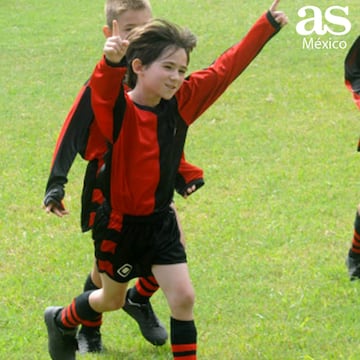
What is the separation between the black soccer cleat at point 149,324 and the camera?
17.3ft

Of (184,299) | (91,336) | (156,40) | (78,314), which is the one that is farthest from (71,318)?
(156,40)

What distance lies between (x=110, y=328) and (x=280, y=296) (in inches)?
39.1

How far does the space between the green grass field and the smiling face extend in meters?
1.43

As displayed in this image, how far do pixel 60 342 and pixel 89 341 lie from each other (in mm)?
256

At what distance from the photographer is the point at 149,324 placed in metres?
5.28

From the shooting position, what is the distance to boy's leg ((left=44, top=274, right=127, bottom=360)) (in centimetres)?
486

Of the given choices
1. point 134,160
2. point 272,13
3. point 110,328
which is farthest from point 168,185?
point 110,328

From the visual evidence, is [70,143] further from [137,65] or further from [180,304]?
[180,304]

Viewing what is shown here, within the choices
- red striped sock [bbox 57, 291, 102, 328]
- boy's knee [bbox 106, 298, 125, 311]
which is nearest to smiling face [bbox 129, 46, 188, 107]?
boy's knee [bbox 106, 298, 125, 311]

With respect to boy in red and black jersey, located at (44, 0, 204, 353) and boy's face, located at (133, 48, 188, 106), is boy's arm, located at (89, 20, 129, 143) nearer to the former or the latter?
boy in red and black jersey, located at (44, 0, 204, 353)

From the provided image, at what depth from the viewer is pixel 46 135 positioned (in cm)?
973

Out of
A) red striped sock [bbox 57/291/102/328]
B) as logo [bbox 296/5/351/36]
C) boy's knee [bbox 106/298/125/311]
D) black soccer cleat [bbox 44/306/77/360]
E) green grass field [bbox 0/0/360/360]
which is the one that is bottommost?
as logo [bbox 296/5/351/36]

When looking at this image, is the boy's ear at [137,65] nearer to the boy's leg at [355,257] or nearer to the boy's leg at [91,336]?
the boy's leg at [91,336]

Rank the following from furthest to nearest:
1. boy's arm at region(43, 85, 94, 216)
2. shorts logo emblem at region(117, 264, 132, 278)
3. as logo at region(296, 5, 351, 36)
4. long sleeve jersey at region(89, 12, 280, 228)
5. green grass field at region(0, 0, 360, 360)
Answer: as logo at region(296, 5, 351, 36), green grass field at region(0, 0, 360, 360), shorts logo emblem at region(117, 264, 132, 278), boy's arm at region(43, 85, 94, 216), long sleeve jersey at region(89, 12, 280, 228)
